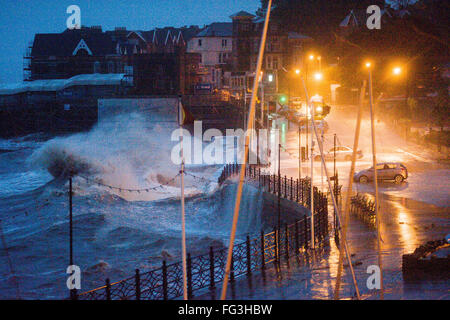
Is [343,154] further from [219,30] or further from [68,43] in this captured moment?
[68,43]

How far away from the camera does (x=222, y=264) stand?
46.3ft

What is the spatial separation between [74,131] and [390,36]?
173 ft

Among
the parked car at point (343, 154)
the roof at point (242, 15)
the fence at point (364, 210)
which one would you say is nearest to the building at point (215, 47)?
the roof at point (242, 15)

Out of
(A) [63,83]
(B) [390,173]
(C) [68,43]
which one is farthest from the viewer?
(C) [68,43]

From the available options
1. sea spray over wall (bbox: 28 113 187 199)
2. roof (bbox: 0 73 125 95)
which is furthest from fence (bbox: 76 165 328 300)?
roof (bbox: 0 73 125 95)

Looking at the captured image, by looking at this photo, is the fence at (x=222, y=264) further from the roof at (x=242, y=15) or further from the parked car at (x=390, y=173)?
the roof at (x=242, y=15)

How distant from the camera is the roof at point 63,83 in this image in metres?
83.1

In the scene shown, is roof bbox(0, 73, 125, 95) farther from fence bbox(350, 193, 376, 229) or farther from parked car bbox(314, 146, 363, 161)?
fence bbox(350, 193, 376, 229)

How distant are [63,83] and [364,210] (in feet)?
243

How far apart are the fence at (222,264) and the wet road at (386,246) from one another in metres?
0.59

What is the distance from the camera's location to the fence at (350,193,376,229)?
20.7m

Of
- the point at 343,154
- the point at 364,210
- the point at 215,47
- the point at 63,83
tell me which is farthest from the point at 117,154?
the point at 364,210

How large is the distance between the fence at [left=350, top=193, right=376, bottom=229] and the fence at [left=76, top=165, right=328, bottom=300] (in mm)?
2244
